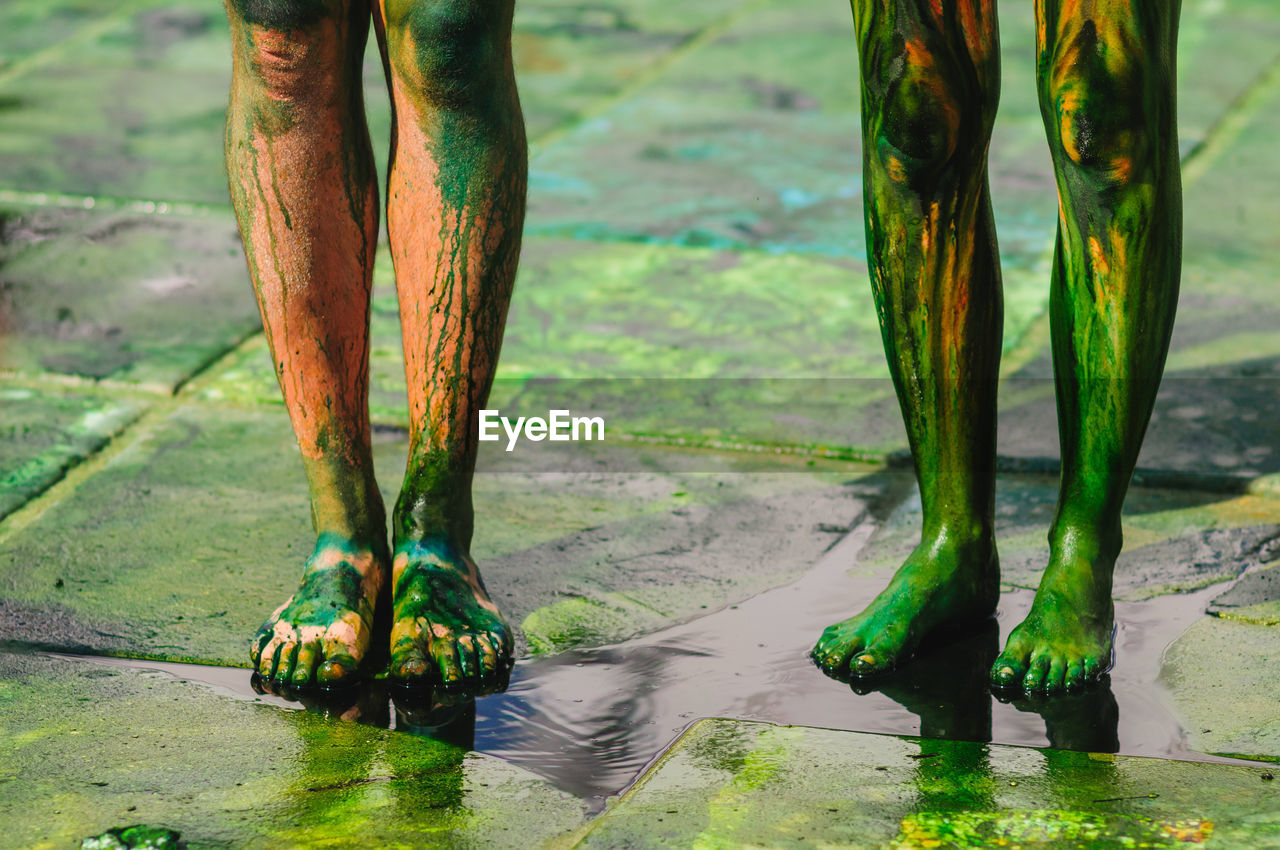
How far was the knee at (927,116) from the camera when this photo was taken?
2.46m

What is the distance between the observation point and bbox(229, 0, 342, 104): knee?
248 cm

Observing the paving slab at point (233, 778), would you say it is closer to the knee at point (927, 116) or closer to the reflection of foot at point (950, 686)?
the reflection of foot at point (950, 686)

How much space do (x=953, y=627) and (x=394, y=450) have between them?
51.7 inches

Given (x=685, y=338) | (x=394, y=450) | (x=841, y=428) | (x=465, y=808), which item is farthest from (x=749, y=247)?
(x=465, y=808)

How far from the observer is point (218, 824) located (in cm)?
209

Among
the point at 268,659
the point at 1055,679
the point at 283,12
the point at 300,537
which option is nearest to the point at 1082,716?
the point at 1055,679

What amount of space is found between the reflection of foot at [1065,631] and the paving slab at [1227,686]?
0.39 feet

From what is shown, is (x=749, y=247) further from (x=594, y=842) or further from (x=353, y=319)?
(x=594, y=842)

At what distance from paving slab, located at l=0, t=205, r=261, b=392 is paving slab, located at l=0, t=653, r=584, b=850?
146 cm

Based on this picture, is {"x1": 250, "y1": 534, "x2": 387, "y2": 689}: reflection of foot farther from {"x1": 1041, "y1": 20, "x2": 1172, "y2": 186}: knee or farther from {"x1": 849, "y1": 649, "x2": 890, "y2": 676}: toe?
{"x1": 1041, "y1": 20, "x2": 1172, "y2": 186}: knee

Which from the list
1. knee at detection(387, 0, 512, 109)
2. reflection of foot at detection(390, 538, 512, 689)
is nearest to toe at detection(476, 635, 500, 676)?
reflection of foot at detection(390, 538, 512, 689)

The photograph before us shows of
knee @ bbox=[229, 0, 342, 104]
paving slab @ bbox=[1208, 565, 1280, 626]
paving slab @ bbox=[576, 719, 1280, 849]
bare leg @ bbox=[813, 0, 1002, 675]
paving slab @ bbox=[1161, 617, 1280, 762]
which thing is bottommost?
paving slab @ bbox=[1161, 617, 1280, 762]

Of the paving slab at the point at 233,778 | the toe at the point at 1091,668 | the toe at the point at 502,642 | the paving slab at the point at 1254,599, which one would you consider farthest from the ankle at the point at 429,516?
the paving slab at the point at 1254,599

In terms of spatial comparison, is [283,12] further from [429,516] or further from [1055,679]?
[1055,679]
